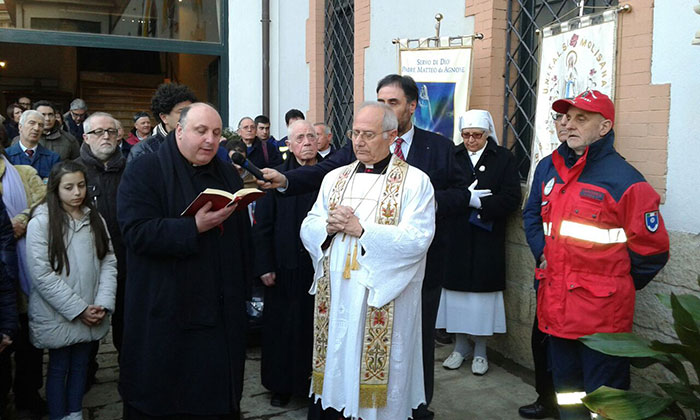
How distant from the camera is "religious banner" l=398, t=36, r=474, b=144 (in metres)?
5.75

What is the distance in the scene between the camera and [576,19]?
15.0 feet

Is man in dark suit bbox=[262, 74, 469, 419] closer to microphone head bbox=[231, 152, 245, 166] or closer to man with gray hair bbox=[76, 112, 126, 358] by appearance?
microphone head bbox=[231, 152, 245, 166]

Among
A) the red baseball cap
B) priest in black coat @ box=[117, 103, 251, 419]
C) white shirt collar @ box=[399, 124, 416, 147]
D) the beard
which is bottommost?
priest in black coat @ box=[117, 103, 251, 419]

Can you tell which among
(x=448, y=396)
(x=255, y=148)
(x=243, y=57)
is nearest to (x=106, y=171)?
(x=448, y=396)

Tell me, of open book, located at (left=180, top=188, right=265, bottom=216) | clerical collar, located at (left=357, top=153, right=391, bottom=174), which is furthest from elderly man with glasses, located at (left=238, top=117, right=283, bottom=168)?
open book, located at (left=180, top=188, right=265, bottom=216)

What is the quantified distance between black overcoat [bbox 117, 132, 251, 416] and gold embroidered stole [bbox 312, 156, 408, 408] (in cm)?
48

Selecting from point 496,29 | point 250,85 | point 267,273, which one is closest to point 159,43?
point 250,85

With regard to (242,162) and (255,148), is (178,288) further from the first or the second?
(255,148)

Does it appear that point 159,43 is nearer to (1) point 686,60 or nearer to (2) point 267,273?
(2) point 267,273

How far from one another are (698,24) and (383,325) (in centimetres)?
260

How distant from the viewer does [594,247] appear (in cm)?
331

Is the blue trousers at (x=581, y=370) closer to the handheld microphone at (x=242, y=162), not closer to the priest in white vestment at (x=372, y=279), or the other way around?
the priest in white vestment at (x=372, y=279)

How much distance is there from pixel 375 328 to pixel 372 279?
266mm

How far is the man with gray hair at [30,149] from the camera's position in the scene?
5.52 m
